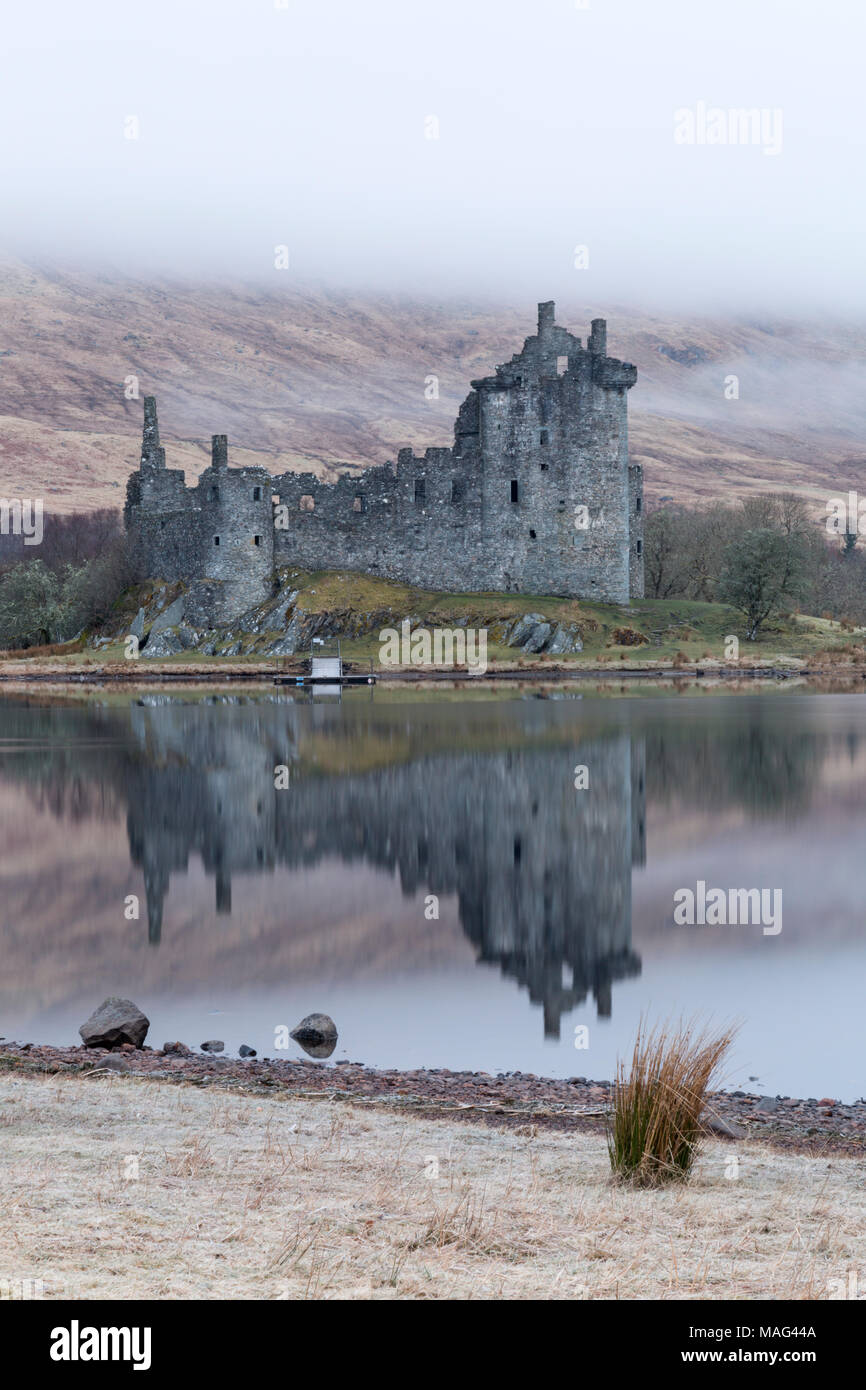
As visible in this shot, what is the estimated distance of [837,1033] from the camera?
12.5 m

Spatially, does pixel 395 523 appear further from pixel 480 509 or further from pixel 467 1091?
pixel 467 1091

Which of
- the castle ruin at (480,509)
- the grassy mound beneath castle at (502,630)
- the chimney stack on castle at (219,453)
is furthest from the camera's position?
the chimney stack on castle at (219,453)

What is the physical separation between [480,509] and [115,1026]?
6383 cm

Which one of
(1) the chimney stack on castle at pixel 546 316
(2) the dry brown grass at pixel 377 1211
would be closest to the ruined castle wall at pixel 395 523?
(1) the chimney stack on castle at pixel 546 316

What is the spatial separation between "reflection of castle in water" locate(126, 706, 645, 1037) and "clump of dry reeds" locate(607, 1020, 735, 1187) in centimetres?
449

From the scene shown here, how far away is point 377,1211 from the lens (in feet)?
23.4

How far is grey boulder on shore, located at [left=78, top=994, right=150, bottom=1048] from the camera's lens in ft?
39.9

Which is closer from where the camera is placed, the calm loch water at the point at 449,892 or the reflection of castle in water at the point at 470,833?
the calm loch water at the point at 449,892

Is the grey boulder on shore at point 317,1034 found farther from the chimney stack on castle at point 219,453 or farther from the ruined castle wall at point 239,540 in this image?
the chimney stack on castle at point 219,453

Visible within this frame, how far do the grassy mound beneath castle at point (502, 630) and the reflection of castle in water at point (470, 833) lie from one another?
30.2 metres

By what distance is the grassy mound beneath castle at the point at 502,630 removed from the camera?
68.8m

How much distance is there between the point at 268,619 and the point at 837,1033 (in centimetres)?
6426

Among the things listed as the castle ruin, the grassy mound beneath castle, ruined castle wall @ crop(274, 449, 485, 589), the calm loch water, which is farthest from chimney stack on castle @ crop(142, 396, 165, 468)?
the calm loch water
